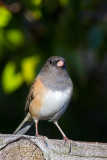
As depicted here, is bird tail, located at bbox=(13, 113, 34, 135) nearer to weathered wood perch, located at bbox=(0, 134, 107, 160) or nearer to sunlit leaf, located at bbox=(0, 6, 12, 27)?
sunlit leaf, located at bbox=(0, 6, 12, 27)

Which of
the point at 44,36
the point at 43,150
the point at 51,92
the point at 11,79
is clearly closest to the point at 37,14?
the point at 44,36

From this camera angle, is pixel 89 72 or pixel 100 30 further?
pixel 89 72

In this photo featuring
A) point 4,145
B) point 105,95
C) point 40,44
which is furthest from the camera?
point 105,95

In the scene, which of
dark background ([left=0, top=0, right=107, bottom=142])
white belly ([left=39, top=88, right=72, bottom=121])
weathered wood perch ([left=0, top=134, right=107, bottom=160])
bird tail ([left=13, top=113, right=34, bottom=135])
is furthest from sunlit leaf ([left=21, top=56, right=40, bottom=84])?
weathered wood perch ([left=0, top=134, right=107, bottom=160])

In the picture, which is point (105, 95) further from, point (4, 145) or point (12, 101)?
point (4, 145)

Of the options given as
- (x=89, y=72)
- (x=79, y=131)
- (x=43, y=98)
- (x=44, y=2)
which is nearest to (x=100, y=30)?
(x=44, y=2)

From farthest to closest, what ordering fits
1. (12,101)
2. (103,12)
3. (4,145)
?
(12,101) < (103,12) < (4,145)

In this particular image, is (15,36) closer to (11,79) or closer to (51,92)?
(11,79)
